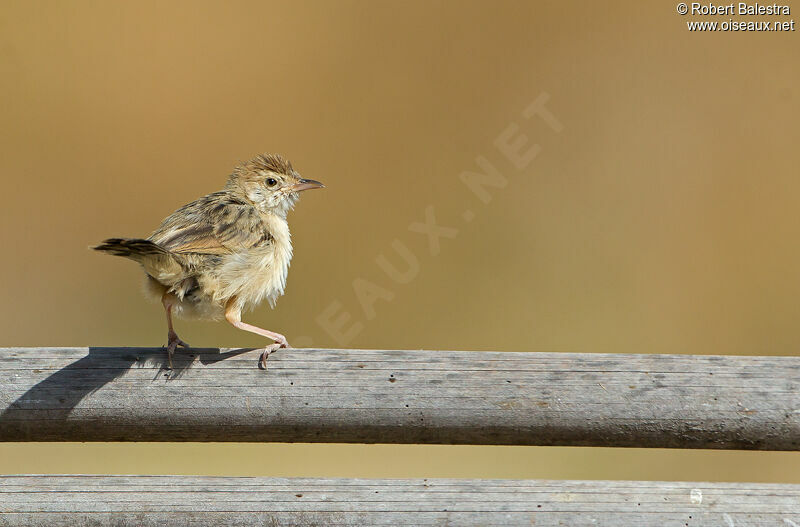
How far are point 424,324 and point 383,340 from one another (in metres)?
0.66

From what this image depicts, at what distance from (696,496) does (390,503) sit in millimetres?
1200

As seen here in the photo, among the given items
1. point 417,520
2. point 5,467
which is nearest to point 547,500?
point 417,520

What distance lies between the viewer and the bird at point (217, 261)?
4.26 m

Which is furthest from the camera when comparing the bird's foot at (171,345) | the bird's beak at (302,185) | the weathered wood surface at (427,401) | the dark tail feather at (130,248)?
the bird's beak at (302,185)

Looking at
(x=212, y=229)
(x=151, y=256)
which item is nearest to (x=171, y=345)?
(x=151, y=256)

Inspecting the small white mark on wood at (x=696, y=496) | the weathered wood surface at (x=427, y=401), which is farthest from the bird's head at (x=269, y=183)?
the small white mark on wood at (x=696, y=496)

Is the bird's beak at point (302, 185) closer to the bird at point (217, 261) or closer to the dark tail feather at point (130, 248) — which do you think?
the bird at point (217, 261)

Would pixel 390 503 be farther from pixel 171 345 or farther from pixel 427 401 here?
pixel 171 345

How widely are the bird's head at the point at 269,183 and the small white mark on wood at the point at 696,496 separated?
319 cm

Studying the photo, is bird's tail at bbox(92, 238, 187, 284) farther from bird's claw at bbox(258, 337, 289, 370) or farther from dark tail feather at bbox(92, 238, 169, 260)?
bird's claw at bbox(258, 337, 289, 370)

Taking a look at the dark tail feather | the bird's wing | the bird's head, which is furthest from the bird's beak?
the dark tail feather

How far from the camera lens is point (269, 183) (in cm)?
545

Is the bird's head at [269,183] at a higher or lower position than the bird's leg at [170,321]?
higher

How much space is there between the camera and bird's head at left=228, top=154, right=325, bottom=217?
538cm
